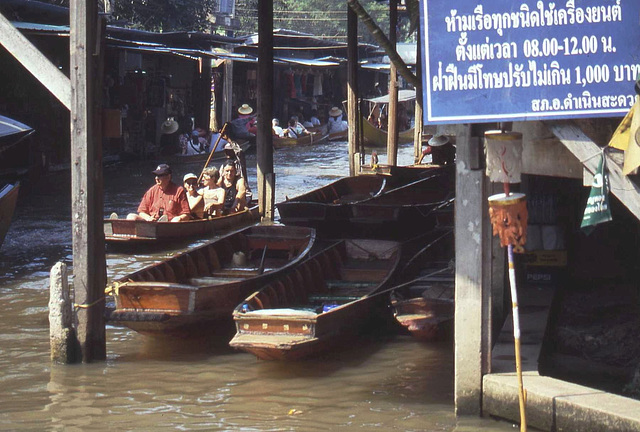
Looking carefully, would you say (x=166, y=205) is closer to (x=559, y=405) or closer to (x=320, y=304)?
(x=320, y=304)

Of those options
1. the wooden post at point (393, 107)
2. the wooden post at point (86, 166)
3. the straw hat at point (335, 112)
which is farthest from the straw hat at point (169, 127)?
the wooden post at point (86, 166)

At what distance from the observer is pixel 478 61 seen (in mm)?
5656

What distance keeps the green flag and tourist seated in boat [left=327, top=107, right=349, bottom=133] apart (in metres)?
29.5

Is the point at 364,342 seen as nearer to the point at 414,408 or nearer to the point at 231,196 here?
the point at 414,408

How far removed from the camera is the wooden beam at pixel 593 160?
5191 millimetres

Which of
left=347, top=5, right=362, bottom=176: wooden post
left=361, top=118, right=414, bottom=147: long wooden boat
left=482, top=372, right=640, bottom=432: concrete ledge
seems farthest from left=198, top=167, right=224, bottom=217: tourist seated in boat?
left=361, top=118, right=414, bottom=147: long wooden boat

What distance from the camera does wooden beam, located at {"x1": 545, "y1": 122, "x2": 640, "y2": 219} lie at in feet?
17.0

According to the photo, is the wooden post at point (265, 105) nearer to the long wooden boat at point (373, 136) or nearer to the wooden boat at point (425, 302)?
the wooden boat at point (425, 302)

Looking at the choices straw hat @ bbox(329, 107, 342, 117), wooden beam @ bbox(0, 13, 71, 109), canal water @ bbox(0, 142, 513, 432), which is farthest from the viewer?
straw hat @ bbox(329, 107, 342, 117)

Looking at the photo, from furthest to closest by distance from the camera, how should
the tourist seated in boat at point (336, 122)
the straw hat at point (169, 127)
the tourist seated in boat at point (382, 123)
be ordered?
the tourist seated in boat at point (336, 122) < the tourist seated in boat at point (382, 123) < the straw hat at point (169, 127)

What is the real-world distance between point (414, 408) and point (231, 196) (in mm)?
8800

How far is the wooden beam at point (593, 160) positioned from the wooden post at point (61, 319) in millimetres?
4129

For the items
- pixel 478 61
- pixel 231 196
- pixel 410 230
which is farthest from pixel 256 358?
pixel 231 196

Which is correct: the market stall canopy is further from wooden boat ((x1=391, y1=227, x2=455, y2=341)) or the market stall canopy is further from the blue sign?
the blue sign
